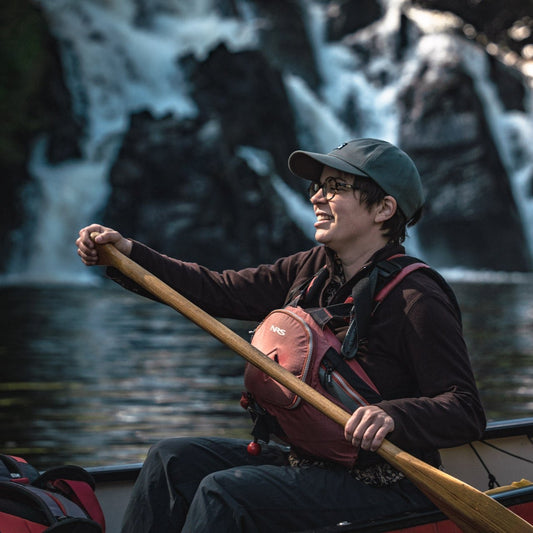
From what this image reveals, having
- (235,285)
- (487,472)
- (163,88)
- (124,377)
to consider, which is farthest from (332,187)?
(163,88)

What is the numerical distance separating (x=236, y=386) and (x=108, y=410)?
1.56 meters

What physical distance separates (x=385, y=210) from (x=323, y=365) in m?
0.51

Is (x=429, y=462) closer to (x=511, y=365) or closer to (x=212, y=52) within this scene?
(x=511, y=365)

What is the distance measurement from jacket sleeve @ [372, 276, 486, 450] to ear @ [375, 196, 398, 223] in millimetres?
293

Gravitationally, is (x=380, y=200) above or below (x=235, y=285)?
above

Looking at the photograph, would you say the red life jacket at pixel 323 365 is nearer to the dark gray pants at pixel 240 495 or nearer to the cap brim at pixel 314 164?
the dark gray pants at pixel 240 495

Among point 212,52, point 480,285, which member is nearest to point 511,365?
point 480,285

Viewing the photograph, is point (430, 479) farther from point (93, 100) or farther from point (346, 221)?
point (93, 100)

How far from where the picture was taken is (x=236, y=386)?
8133mm

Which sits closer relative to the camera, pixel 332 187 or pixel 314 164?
pixel 332 187

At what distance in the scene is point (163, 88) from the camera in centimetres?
2512

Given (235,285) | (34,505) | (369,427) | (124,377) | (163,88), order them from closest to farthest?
(369,427)
(34,505)
(235,285)
(124,377)
(163,88)

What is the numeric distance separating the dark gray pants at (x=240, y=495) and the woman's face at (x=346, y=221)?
2.20 ft

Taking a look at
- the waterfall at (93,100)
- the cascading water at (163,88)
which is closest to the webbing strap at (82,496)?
the waterfall at (93,100)
